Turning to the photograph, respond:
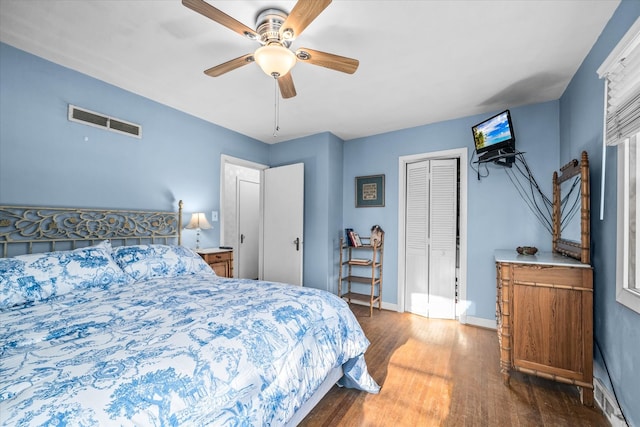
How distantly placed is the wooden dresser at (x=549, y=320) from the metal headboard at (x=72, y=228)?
10.9 ft

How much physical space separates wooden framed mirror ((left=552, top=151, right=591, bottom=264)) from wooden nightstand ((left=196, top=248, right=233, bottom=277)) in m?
3.34

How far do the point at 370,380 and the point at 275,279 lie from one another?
8.17 ft

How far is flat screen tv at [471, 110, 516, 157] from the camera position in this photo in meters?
2.72

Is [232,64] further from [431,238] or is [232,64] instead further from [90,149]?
[431,238]

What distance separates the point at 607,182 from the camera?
1.80 meters

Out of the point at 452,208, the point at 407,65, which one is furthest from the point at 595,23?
the point at 452,208

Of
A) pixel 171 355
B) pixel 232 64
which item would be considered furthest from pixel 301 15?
pixel 171 355

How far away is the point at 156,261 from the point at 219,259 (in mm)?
962

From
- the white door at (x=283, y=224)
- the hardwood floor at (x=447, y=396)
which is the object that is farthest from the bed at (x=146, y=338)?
the white door at (x=283, y=224)

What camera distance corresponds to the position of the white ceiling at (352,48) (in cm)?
175

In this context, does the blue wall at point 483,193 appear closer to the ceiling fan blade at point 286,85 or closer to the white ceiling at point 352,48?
the white ceiling at point 352,48

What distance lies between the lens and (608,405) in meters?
1.73

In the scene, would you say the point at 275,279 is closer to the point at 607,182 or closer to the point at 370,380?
the point at 370,380

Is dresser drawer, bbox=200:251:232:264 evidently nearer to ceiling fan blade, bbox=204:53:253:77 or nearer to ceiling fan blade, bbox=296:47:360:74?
ceiling fan blade, bbox=204:53:253:77
